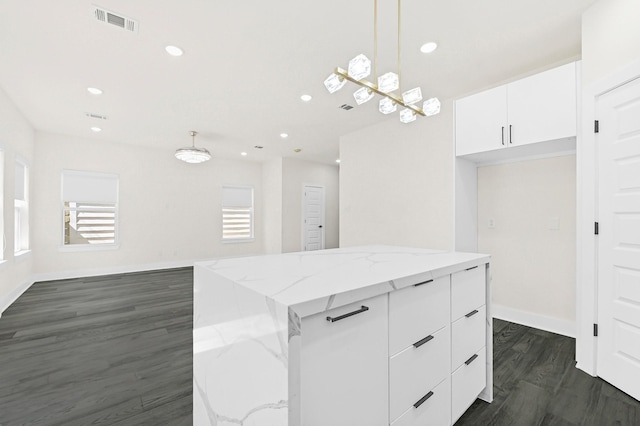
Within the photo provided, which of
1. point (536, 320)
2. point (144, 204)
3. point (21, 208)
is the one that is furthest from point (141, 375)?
point (144, 204)

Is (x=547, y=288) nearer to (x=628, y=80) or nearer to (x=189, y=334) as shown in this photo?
(x=628, y=80)

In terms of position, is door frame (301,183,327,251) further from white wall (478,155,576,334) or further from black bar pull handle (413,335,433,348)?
black bar pull handle (413,335,433,348)

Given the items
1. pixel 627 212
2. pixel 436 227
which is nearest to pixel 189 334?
pixel 436 227

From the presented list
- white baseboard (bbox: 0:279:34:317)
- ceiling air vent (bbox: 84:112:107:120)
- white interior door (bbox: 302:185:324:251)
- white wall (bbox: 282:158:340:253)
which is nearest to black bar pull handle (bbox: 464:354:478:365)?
white baseboard (bbox: 0:279:34:317)

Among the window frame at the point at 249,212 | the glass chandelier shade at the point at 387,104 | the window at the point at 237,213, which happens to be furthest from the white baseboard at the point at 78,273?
the glass chandelier shade at the point at 387,104

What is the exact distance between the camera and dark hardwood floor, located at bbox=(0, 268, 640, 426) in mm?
1702

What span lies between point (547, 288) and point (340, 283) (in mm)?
3119

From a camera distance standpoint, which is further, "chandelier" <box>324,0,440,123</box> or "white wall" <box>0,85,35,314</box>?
"white wall" <box>0,85,35,314</box>

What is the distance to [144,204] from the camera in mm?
6250

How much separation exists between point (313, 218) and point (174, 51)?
556cm

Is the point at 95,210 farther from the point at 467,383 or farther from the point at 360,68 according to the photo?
the point at 467,383

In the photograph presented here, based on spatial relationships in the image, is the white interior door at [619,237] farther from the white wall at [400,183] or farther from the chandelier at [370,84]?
the white wall at [400,183]

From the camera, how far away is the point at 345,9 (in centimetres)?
217

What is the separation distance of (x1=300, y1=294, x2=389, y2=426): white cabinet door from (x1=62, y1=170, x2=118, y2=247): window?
21.5ft
